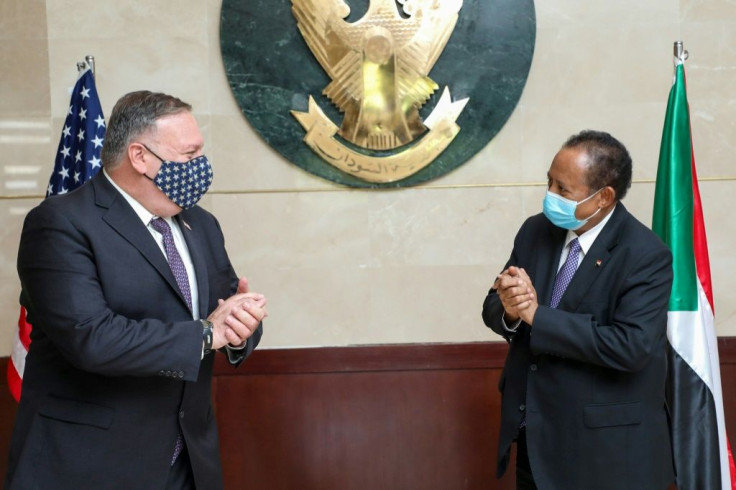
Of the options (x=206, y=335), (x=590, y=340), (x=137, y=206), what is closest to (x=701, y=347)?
(x=590, y=340)

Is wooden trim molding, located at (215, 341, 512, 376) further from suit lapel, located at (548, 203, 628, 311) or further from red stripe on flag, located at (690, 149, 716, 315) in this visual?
suit lapel, located at (548, 203, 628, 311)

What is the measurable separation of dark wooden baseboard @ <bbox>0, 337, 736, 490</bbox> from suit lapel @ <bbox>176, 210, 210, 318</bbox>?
1596 mm

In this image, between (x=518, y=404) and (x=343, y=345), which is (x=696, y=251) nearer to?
(x=518, y=404)

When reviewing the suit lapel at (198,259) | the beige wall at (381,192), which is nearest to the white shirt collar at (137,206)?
the suit lapel at (198,259)

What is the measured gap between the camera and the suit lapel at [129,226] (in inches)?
84.1

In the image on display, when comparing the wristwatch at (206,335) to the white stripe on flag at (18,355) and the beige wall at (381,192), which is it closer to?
the white stripe on flag at (18,355)

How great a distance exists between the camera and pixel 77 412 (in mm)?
2076

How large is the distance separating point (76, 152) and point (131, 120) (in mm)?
1533

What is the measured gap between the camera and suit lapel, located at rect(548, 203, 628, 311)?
2.51 metres

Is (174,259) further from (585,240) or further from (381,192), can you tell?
(381,192)

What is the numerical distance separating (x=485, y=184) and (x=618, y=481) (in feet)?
6.04

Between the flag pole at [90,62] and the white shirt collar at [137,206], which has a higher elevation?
the flag pole at [90,62]

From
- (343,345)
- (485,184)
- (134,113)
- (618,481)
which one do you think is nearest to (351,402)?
(343,345)

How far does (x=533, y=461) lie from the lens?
98.3 inches
